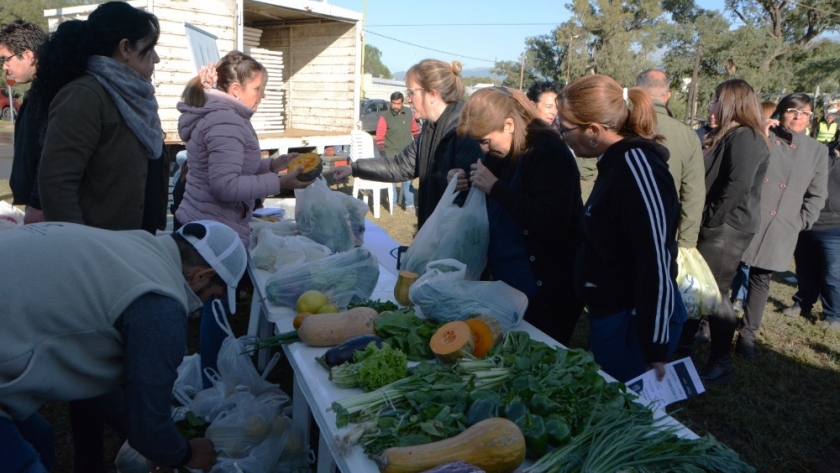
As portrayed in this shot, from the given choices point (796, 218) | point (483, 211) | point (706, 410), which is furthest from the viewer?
point (796, 218)

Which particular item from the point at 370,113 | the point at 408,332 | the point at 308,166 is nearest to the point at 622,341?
the point at 408,332

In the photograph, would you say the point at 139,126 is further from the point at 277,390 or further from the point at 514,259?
the point at 514,259

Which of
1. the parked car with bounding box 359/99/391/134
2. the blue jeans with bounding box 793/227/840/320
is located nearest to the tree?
the parked car with bounding box 359/99/391/134

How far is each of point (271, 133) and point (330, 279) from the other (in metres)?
7.10

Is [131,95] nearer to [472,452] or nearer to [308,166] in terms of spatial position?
[308,166]

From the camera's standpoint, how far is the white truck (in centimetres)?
737

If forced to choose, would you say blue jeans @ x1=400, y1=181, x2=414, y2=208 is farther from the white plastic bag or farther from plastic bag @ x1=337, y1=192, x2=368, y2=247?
the white plastic bag

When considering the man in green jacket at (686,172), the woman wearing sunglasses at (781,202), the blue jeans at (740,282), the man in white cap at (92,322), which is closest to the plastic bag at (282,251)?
the man in white cap at (92,322)

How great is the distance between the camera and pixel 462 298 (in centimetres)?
227

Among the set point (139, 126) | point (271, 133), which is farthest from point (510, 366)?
point (271, 133)

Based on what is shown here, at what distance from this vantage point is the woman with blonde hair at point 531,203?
246 cm

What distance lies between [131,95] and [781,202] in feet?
14.8

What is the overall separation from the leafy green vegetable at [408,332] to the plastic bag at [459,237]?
19.1 inches

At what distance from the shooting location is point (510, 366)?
6.11 feet
